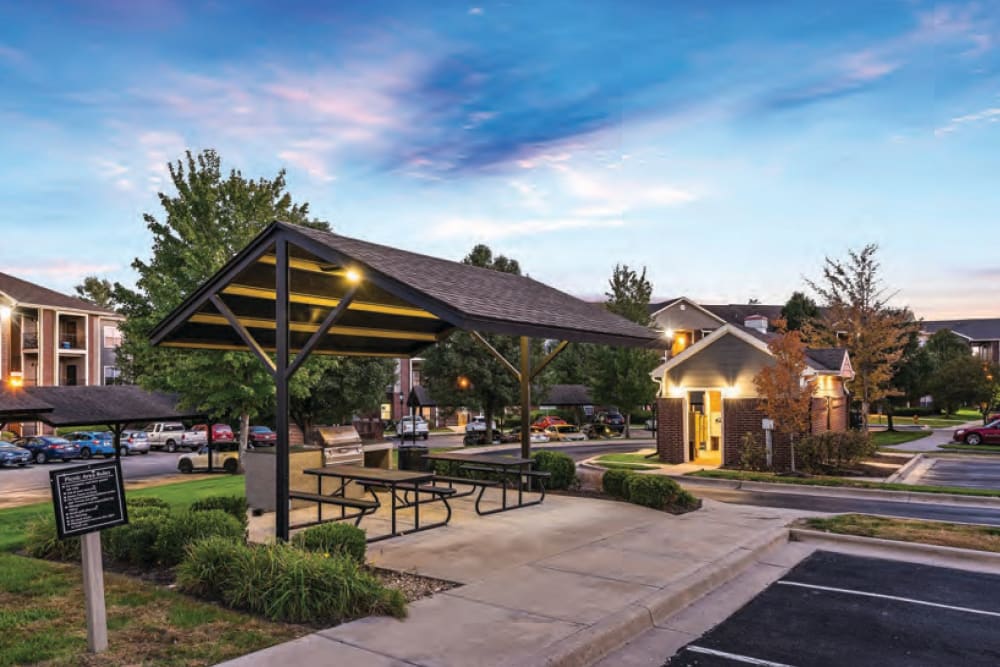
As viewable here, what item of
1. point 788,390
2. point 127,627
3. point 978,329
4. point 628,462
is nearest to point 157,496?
point 127,627

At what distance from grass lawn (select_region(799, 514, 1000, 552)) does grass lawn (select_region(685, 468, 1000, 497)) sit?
5.05m

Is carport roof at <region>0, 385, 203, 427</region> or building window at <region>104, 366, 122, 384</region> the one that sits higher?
building window at <region>104, 366, 122, 384</region>

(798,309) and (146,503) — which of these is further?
(798,309)

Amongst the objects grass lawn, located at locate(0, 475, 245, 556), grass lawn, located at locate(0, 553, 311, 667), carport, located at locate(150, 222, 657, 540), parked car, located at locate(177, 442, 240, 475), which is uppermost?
carport, located at locate(150, 222, 657, 540)

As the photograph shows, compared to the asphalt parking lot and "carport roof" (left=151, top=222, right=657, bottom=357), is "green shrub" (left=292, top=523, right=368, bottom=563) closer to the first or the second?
"carport roof" (left=151, top=222, right=657, bottom=357)

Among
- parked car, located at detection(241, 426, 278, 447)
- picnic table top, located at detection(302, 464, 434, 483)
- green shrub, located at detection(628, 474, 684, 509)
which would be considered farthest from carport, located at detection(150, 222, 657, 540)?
parked car, located at detection(241, 426, 278, 447)

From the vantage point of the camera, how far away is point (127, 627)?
274 inches

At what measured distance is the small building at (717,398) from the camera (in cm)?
2550

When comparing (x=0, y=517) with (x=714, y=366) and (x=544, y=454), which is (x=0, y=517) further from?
(x=714, y=366)

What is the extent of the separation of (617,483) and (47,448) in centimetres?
3649

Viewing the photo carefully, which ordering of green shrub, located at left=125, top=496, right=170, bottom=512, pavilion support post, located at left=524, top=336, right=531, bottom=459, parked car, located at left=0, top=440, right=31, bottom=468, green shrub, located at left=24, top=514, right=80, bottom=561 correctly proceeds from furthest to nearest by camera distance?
1. parked car, located at left=0, top=440, right=31, bottom=468
2. pavilion support post, located at left=524, top=336, right=531, bottom=459
3. green shrub, located at left=125, top=496, right=170, bottom=512
4. green shrub, located at left=24, top=514, right=80, bottom=561

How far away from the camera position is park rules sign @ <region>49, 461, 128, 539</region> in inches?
249

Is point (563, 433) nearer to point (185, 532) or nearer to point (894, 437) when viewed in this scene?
point (894, 437)

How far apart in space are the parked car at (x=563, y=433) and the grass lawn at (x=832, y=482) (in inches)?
1026
